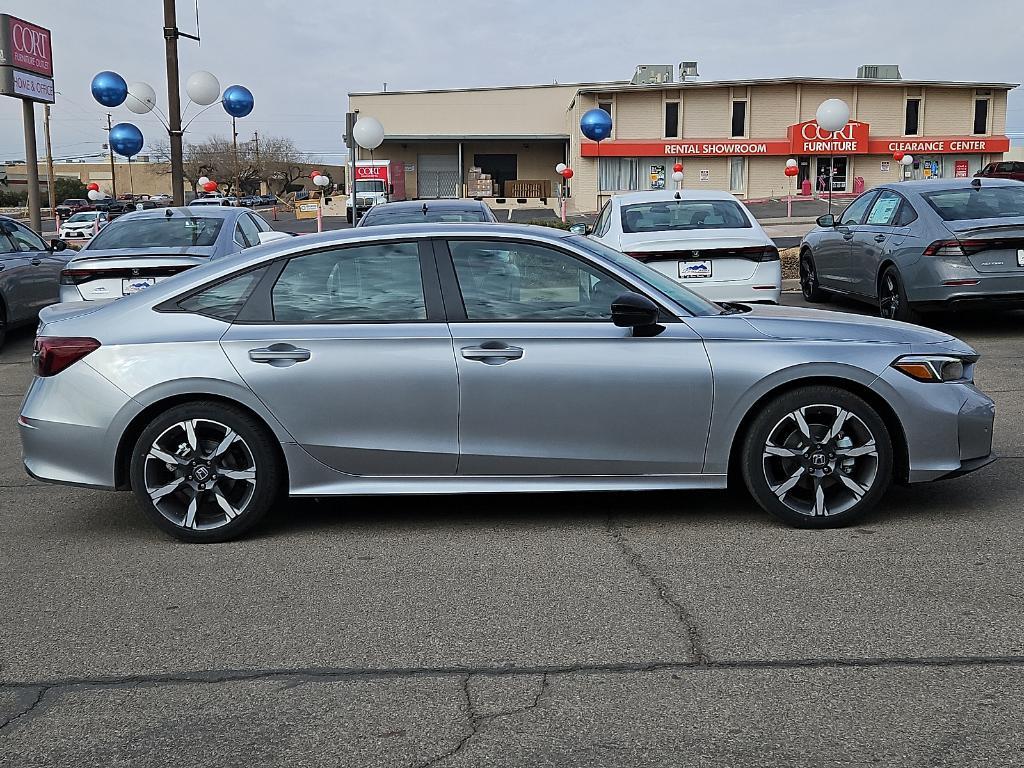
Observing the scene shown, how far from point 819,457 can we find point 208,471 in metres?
2.92

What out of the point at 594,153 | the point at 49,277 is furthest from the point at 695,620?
the point at 594,153

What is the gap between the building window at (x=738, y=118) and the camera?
6134 cm

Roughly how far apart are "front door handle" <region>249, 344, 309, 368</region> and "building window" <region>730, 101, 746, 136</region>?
194 ft

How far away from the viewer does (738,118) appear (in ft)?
202

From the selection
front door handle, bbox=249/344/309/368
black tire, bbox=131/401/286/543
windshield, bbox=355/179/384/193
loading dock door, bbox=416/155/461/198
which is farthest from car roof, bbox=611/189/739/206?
loading dock door, bbox=416/155/461/198

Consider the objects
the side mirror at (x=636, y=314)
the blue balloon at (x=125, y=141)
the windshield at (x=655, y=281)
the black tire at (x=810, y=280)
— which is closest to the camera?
the side mirror at (x=636, y=314)

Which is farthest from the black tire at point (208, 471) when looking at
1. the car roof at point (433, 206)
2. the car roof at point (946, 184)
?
the car roof at point (946, 184)

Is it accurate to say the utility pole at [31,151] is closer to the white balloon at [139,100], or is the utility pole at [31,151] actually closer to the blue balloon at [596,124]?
the white balloon at [139,100]

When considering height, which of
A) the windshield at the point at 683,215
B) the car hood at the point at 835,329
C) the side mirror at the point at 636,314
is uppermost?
the windshield at the point at 683,215

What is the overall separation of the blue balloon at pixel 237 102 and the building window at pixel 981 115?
48.4 meters

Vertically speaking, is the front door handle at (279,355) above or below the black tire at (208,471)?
above

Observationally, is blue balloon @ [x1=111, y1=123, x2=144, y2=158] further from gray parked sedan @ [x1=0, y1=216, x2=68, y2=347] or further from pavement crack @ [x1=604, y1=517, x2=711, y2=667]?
pavement crack @ [x1=604, y1=517, x2=711, y2=667]

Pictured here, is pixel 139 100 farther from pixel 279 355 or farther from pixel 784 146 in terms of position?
pixel 784 146

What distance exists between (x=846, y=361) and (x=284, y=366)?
267cm
